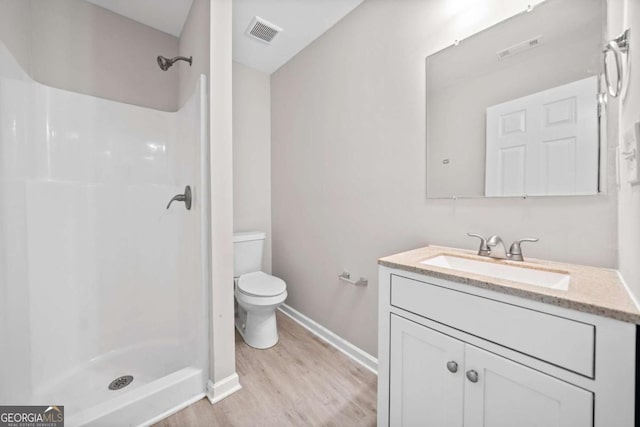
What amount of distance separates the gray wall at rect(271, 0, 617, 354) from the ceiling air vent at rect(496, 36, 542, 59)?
147 millimetres

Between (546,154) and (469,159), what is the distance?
279mm

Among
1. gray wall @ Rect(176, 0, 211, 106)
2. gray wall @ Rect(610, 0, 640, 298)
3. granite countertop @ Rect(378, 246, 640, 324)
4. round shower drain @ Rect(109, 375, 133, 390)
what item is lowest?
round shower drain @ Rect(109, 375, 133, 390)

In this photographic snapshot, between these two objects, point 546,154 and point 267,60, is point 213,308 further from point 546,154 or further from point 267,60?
point 267,60

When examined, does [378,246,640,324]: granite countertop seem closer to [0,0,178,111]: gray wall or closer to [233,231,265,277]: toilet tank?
[233,231,265,277]: toilet tank

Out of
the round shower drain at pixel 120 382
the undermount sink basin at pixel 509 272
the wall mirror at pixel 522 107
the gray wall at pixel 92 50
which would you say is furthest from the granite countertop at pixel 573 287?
the gray wall at pixel 92 50

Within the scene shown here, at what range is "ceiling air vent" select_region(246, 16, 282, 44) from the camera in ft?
5.90

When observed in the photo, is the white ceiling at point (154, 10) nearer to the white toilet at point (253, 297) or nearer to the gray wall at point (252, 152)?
the gray wall at point (252, 152)

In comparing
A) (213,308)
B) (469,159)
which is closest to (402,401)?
(213,308)

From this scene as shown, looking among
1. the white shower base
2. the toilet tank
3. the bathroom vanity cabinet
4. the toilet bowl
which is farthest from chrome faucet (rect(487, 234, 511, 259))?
the toilet tank

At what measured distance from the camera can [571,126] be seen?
921mm

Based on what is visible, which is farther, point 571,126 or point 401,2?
point 401,2

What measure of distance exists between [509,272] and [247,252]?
1.83 m

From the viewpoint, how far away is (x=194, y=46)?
1599 mm

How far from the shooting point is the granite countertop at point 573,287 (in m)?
0.55
